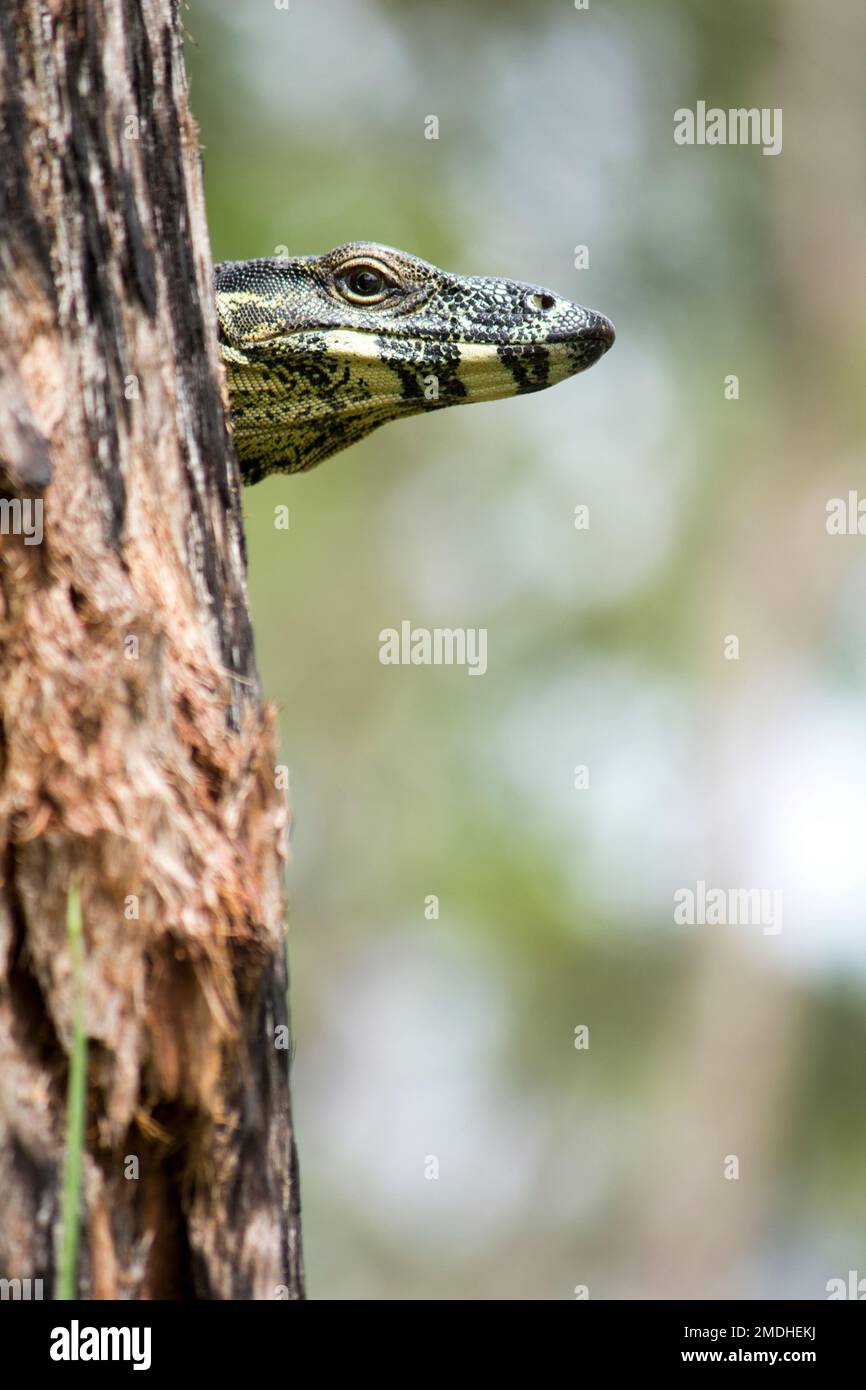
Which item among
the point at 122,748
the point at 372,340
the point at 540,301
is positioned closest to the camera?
the point at 122,748

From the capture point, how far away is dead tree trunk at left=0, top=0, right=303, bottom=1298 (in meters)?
3.82

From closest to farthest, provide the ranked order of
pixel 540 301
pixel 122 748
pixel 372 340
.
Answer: pixel 122 748, pixel 372 340, pixel 540 301

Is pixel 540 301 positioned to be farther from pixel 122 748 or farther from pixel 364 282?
pixel 122 748

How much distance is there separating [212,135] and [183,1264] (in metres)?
21.0

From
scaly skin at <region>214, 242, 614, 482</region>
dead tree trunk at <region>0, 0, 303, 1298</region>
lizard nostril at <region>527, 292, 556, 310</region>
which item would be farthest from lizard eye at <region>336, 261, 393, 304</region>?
dead tree trunk at <region>0, 0, 303, 1298</region>

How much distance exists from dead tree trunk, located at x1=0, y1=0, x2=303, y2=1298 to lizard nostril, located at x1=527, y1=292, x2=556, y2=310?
3.85 meters

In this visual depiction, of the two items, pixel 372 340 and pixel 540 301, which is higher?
pixel 540 301

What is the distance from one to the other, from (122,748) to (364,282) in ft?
15.8

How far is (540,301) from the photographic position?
8.15 meters

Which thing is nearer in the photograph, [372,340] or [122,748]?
[122,748]

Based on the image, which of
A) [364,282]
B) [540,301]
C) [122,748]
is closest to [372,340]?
[364,282]

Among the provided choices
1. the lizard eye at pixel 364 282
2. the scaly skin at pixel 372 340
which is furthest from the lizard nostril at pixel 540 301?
the lizard eye at pixel 364 282

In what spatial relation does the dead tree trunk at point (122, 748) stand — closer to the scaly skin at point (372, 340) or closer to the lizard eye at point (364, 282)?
the scaly skin at point (372, 340)

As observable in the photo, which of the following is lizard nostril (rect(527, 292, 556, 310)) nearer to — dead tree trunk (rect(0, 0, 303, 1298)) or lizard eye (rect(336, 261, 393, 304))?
lizard eye (rect(336, 261, 393, 304))
